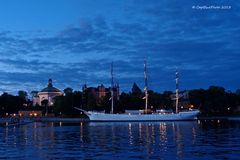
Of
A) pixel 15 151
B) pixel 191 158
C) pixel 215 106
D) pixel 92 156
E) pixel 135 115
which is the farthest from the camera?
pixel 215 106

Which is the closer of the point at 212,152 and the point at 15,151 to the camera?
the point at 212,152

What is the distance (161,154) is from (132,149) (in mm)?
4991

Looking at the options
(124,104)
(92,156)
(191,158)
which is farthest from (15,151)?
(124,104)

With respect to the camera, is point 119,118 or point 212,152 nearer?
point 212,152

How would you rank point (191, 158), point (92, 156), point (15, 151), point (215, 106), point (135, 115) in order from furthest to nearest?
1. point (215, 106)
2. point (135, 115)
3. point (15, 151)
4. point (92, 156)
5. point (191, 158)

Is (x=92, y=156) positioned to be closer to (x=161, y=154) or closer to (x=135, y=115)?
(x=161, y=154)

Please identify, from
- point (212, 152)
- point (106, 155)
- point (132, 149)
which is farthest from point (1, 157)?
point (212, 152)

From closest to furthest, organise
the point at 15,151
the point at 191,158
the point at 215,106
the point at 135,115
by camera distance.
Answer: the point at 191,158, the point at 15,151, the point at 135,115, the point at 215,106

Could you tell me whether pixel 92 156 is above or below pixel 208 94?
below

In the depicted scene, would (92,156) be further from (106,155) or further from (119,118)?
(119,118)

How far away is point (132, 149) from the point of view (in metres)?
40.5

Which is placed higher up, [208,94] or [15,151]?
[208,94]

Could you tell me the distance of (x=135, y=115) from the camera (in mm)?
157625

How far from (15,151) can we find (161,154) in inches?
494
